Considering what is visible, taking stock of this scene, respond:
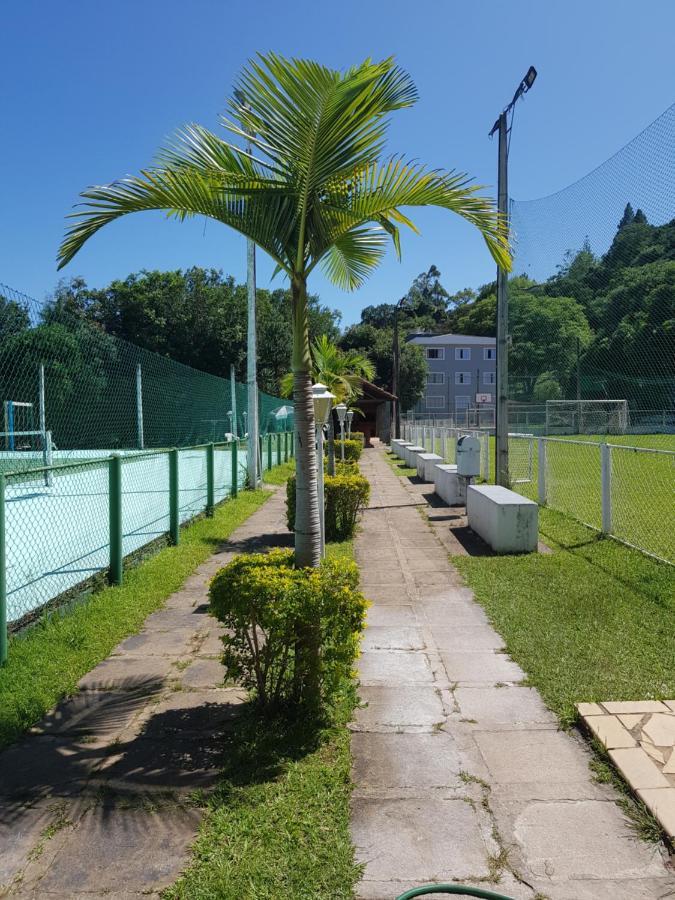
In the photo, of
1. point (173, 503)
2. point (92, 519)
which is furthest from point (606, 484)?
point (92, 519)

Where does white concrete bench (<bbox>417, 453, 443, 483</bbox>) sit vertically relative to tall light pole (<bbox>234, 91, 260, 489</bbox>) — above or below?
below

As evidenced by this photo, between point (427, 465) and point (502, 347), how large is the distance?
16.4 feet

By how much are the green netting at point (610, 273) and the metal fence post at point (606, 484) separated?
569cm

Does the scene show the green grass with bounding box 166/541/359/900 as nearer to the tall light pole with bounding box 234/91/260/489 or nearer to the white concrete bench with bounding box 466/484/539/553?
the white concrete bench with bounding box 466/484/539/553

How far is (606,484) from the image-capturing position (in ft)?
24.8

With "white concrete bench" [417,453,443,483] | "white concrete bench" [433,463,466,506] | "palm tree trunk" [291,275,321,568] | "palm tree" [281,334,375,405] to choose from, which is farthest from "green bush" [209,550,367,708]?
"white concrete bench" [417,453,443,483]

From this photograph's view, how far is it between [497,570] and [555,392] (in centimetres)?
1639

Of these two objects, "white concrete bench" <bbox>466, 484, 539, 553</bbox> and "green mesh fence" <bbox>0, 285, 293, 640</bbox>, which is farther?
"white concrete bench" <bbox>466, 484, 539, 553</bbox>

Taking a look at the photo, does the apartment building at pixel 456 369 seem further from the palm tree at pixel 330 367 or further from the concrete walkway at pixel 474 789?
the concrete walkway at pixel 474 789

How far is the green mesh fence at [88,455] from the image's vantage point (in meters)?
5.89

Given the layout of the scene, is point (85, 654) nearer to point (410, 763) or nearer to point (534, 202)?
point (410, 763)

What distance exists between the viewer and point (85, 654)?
168 inches

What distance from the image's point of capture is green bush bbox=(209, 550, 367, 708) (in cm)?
304

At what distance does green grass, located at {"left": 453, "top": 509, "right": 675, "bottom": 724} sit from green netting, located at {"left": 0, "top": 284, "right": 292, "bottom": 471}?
514 centimetres
